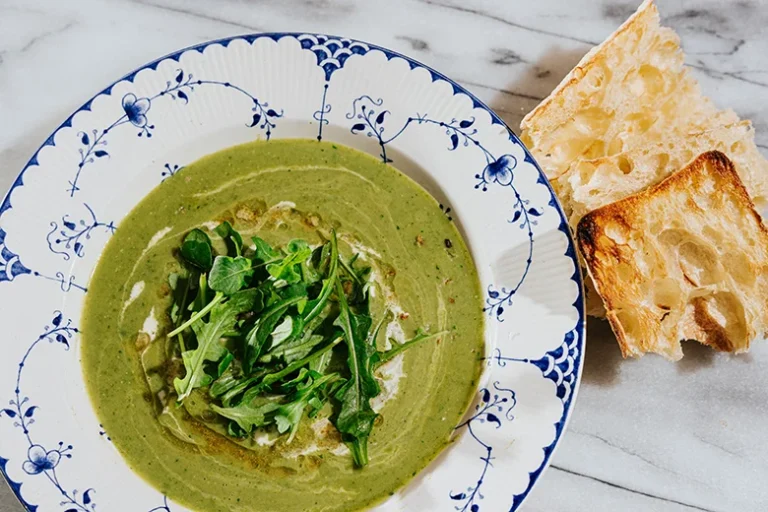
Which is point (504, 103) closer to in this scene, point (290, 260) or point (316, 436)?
point (290, 260)

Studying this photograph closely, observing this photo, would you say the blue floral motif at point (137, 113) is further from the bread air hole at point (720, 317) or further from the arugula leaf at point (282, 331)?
the bread air hole at point (720, 317)

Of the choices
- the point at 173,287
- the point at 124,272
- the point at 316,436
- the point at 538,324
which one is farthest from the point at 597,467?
the point at 124,272

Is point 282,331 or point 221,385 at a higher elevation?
point 282,331

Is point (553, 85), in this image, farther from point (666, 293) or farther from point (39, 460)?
point (39, 460)

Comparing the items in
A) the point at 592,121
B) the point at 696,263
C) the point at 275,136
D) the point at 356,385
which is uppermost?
the point at 275,136

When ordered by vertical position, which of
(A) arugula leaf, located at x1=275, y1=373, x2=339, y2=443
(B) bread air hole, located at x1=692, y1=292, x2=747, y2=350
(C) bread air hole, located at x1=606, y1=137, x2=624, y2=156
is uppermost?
(C) bread air hole, located at x1=606, y1=137, x2=624, y2=156

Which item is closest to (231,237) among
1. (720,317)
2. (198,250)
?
(198,250)

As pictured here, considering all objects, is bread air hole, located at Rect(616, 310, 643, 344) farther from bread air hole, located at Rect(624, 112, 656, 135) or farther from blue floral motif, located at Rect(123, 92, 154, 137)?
blue floral motif, located at Rect(123, 92, 154, 137)

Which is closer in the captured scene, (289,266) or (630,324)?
(289,266)

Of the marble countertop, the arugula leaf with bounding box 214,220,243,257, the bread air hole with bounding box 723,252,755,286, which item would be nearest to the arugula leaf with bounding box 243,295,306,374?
the arugula leaf with bounding box 214,220,243,257
